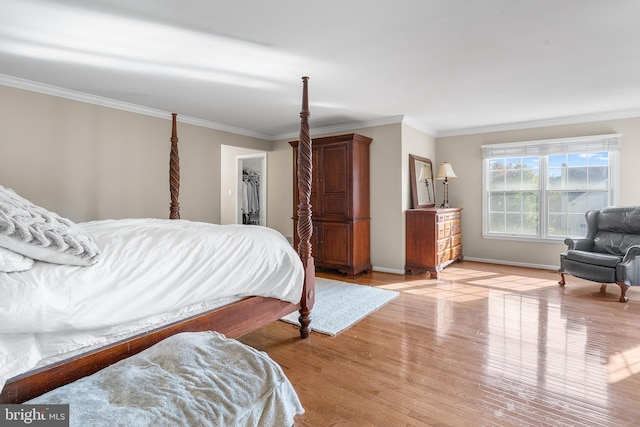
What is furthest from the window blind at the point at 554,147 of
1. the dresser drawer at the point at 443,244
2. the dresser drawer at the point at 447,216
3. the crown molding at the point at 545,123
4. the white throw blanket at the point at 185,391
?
the white throw blanket at the point at 185,391

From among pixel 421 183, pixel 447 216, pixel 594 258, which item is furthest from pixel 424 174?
pixel 594 258

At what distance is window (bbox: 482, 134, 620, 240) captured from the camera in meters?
4.59

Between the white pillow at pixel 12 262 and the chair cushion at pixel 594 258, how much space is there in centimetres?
488

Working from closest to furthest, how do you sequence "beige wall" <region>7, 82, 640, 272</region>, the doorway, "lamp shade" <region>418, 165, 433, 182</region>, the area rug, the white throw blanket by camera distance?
the white throw blanket
the area rug
"beige wall" <region>7, 82, 640, 272</region>
"lamp shade" <region>418, 165, 433, 182</region>
the doorway

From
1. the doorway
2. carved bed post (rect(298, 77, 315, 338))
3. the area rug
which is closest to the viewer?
carved bed post (rect(298, 77, 315, 338))

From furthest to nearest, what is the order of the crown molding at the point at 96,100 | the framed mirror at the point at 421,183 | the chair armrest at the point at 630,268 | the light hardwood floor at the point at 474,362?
the framed mirror at the point at 421,183
the chair armrest at the point at 630,268
the crown molding at the point at 96,100
the light hardwood floor at the point at 474,362

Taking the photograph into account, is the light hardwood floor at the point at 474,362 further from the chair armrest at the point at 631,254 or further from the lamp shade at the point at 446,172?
the lamp shade at the point at 446,172

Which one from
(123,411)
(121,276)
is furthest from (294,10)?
(123,411)

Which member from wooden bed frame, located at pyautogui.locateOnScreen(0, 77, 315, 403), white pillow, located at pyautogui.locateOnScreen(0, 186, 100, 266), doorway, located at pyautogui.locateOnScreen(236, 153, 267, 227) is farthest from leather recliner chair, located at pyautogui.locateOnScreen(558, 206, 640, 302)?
doorway, located at pyautogui.locateOnScreen(236, 153, 267, 227)

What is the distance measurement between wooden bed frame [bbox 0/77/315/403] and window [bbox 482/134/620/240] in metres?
4.00

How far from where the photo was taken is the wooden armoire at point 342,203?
4.50m

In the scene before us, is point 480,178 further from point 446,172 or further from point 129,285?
point 129,285

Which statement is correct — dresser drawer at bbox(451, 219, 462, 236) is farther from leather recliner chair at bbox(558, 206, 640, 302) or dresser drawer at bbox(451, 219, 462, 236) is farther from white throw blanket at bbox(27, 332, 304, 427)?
white throw blanket at bbox(27, 332, 304, 427)

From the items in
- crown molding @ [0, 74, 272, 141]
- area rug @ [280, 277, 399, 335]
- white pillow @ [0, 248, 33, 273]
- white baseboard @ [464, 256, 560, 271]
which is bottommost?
area rug @ [280, 277, 399, 335]
